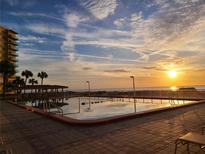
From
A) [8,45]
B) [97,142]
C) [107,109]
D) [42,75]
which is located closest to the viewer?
[97,142]

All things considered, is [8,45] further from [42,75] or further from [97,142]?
[97,142]

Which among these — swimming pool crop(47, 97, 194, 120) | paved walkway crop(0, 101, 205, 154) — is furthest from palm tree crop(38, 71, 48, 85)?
paved walkway crop(0, 101, 205, 154)

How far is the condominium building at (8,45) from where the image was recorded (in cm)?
5059

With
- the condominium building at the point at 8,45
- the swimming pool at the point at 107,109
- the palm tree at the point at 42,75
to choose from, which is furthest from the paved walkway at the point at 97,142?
the condominium building at the point at 8,45

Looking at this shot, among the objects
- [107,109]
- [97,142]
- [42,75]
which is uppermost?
[42,75]

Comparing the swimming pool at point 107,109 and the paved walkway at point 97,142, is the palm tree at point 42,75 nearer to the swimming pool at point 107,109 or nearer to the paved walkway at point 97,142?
the swimming pool at point 107,109

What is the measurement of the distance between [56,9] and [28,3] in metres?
1.75

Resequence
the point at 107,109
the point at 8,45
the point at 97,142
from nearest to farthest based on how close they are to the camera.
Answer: the point at 97,142
the point at 107,109
the point at 8,45

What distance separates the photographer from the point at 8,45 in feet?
171

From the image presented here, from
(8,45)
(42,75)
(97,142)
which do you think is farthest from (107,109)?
(8,45)

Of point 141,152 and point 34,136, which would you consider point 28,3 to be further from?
point 141,152

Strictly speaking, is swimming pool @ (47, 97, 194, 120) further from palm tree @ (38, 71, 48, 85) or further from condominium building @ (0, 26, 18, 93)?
condominium building @ (0, 26, 18, 93)

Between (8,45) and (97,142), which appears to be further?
(8,45)

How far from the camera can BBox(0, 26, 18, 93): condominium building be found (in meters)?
50.6
